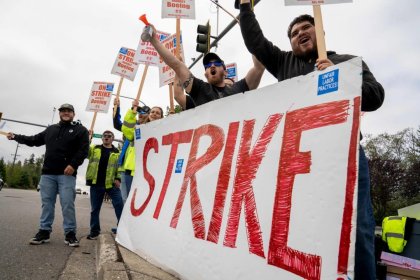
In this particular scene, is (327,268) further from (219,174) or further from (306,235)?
(219,174)

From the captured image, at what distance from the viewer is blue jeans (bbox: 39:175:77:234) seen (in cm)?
411

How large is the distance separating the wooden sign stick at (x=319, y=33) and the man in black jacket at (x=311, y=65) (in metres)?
0.05

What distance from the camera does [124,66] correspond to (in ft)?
19.0

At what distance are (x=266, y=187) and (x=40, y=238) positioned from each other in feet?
10.8

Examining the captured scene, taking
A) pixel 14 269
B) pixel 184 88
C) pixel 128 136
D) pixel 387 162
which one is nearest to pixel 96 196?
pixel 128 136

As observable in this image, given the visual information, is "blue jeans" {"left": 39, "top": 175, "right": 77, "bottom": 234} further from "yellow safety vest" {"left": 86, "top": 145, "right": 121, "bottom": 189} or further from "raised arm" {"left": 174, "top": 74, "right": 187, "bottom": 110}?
"raised arm" {"left": 174, "top": 74, "right": 187, "bottom": 110}

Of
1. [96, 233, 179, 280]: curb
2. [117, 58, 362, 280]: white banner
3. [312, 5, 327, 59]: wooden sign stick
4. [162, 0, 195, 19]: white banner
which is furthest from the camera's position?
[162, 0, 195, 19]: white banner

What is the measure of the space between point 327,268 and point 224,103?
1.33 metres

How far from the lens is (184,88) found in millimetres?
2906

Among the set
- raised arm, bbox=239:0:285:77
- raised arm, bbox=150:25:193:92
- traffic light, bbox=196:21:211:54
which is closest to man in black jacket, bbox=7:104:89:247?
raised arm, bbox=150:25:193:92

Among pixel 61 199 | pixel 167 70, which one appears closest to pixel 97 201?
pixel 61 199

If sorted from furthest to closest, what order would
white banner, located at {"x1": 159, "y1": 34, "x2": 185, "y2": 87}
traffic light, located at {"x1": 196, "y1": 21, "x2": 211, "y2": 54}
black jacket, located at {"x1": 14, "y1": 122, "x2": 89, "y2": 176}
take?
traffic light, located at {"x1": 196, "y1": 21, "x2": 211, "y2": 54} < white banner, located at {"x1": 159, "y1": 34, "x2": 185, "y2": 87} < black jacket, located at {"x1": 14, "y1": 122, "x2": 89, "y2": 176}

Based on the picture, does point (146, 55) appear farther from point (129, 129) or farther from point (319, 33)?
point (319, 33)

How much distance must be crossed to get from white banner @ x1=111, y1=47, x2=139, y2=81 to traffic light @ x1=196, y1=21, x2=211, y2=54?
2.61m
